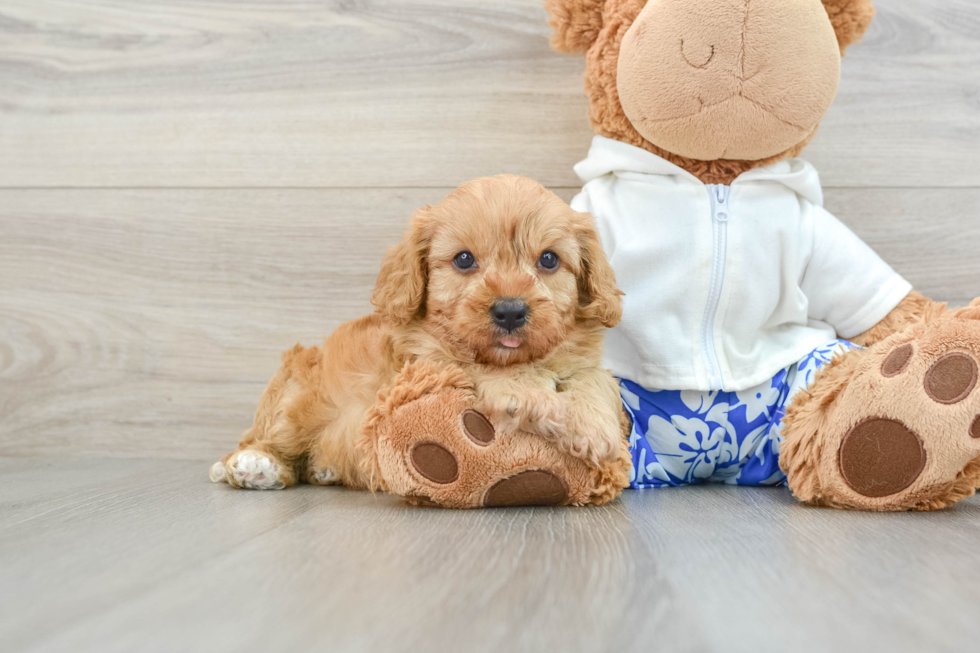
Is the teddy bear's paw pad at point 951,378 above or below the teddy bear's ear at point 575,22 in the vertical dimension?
below

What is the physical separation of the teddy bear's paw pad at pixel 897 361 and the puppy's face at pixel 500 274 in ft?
1.31

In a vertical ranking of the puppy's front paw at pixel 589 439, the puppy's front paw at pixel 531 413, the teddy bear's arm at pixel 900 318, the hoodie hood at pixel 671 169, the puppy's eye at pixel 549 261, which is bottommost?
the puppy's front paw at pixel 589 439

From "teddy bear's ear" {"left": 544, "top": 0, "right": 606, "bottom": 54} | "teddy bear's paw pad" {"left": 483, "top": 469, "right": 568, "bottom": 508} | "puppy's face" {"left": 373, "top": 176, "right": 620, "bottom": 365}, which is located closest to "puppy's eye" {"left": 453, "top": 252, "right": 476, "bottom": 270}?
"puppy's face" {"left": 373, "top": 176, "right": 620, "bottom": 365}

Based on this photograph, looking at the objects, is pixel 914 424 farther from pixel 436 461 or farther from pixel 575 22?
pixel 575 22

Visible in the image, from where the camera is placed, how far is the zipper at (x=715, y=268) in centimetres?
138

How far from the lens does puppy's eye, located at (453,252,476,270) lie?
1.17m

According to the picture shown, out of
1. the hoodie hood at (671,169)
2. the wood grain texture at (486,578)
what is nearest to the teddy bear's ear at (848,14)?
the hoodie hood at (671,169)

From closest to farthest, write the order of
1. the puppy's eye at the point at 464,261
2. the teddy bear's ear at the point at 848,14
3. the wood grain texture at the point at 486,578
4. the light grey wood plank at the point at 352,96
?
the wood grain texture at the point at 486,578 → the puppy's eye at the point at 464,261 → the teddy bear's ear at the point at 848,14 → the light grey wood plank at the point at 352,96

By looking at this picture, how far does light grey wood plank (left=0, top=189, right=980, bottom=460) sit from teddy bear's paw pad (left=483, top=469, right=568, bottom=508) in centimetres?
76

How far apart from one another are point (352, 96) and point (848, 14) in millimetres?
1027

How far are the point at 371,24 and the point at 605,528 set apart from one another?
1266mm

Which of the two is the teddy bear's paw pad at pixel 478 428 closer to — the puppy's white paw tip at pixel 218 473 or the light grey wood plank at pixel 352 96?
the puppy's white paw tip at pixel 218 473

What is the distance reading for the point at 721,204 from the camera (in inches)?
54.9

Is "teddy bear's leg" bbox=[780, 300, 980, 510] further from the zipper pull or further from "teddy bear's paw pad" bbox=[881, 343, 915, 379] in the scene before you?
the zipper pull
